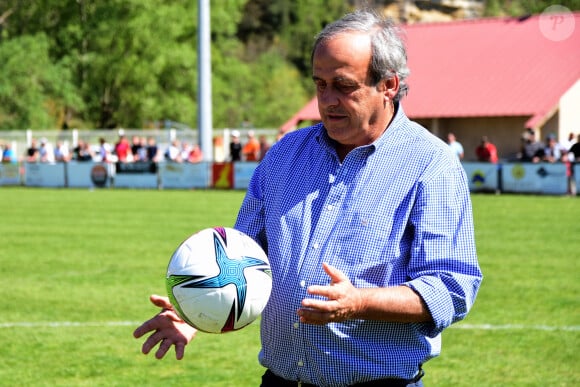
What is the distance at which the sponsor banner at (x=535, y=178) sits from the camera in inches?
1165

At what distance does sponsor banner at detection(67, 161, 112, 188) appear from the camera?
3912cm

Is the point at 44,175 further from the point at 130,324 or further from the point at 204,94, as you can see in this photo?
the point at 130,324

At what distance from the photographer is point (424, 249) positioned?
3678 mm

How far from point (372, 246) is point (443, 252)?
257 millimetres

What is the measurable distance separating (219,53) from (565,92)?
31762 mm

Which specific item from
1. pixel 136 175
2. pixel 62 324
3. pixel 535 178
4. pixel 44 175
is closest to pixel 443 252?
pixel 62 324

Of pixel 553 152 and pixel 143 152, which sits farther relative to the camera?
pixel 143 152

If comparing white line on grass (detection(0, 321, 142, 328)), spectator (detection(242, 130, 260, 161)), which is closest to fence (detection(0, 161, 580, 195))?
spectator (detection(242, 130, 260, 161))

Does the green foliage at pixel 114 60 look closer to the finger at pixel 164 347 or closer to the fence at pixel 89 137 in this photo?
the fence at pixel 89 137

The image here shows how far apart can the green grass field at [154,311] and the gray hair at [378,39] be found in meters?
4.62

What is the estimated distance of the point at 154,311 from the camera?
36.0ft

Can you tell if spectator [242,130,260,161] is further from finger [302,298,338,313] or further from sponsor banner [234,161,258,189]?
finger [302,298,338,313]

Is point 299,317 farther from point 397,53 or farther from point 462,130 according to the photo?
point 462,130

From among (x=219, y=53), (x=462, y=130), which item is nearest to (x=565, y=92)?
(x=462, y=130)
